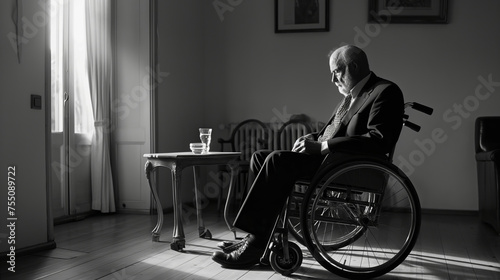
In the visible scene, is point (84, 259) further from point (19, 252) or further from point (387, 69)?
point (387, 69)

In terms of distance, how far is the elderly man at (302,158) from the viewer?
2.20 metres

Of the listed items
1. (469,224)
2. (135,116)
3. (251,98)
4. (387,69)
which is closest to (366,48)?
(387,69)

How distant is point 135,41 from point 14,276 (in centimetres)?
238

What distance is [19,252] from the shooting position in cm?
258

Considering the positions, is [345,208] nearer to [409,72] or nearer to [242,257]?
[242,257]

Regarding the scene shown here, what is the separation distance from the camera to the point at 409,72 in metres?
4.50

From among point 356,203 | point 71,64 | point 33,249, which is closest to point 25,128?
point 33,249

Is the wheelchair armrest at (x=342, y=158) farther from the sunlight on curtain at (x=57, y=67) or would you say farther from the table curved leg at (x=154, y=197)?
the sunlight on curtain at (x=57, y=67)

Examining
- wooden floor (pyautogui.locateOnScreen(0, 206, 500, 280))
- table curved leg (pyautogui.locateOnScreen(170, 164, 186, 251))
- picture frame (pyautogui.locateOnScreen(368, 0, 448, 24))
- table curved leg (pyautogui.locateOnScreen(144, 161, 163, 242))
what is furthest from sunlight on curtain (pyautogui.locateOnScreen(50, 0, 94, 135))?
picture frame (pyautogui.locateOnScreen(368, 0, 448, 24))

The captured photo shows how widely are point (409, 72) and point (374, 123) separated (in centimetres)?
246

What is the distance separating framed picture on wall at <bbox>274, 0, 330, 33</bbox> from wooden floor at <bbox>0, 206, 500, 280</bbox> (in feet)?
6.70

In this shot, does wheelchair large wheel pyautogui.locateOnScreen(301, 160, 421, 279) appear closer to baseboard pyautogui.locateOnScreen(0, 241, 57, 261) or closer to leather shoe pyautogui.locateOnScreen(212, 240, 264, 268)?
leather shoe pyautogui.locateOnScreen(212, 240, 264, 268)

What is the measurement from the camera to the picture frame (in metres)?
4.43

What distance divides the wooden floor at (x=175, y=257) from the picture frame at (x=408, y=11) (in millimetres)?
1823
